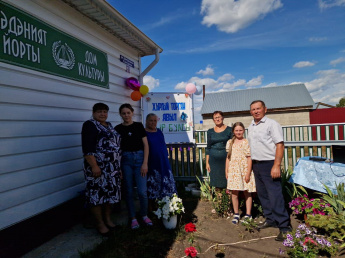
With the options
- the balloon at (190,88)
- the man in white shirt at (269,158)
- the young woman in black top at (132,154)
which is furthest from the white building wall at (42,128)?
Result: the man in white shirt at (269,158)

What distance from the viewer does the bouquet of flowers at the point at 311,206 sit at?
10.1 ft

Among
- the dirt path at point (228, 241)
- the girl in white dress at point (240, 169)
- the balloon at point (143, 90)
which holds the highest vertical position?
the balloon at point (143, 90)

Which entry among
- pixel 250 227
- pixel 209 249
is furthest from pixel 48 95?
pixel 250 227

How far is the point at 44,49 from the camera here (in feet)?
9.45

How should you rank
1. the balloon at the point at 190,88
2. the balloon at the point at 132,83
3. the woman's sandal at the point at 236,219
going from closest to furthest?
the woman's sandal at the point at 236,219 < the balloon at the point at 132,83 < the balloon at the point at 190,88

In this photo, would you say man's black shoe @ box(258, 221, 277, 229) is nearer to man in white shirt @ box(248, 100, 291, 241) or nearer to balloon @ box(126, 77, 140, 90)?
man in white shirt @ box(248, 100, 291, 241)

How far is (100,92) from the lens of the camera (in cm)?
405

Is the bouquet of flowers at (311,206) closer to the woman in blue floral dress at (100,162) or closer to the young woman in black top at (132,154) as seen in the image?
the young woman in black top at (132,154)

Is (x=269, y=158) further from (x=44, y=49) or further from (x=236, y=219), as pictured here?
(x=44, y=49)

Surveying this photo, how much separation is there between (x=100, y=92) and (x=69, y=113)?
2.93 feet

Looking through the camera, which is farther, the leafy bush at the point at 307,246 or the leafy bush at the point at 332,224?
the leafy bush at the point at 332,224

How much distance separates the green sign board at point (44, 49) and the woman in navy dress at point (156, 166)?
4.38ft

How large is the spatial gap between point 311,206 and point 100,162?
299 centimetres

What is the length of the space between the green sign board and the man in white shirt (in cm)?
270
